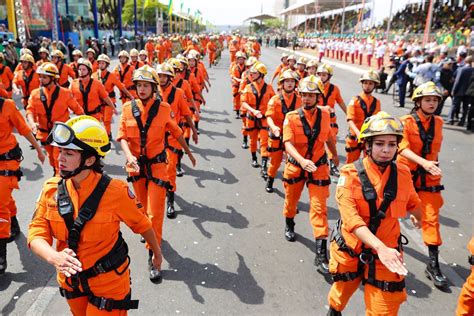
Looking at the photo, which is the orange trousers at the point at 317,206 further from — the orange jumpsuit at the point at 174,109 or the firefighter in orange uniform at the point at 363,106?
the orange jumpsuit at the point at 174,109

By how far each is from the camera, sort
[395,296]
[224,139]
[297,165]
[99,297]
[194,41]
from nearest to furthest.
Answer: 1. [99,297]
2. [395,296]
3. [297,165]
4. [224,139]
5. [194,41]

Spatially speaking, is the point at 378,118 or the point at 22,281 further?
the point at 22,281

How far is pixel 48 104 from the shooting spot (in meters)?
6.61

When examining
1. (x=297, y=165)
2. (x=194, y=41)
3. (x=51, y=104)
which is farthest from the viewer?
(x=194, y=41)

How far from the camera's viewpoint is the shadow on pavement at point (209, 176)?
27.3 feet

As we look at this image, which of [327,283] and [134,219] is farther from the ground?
[134,219]

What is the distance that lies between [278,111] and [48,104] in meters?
3.75

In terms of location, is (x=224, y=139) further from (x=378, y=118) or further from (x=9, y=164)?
(x=378, y=118)

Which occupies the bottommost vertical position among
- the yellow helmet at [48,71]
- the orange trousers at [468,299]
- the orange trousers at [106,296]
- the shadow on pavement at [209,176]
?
the shadow on pavement at [209,176]

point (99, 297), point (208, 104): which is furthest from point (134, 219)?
point (208, 104)

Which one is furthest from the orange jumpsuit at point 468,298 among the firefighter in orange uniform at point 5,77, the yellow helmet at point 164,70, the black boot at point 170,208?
the firefighter in orange uniform at point 5,77

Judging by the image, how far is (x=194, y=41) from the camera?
30531 mm

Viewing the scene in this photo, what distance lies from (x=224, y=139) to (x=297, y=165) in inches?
256

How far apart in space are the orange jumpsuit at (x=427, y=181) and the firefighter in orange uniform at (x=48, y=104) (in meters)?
5.05
